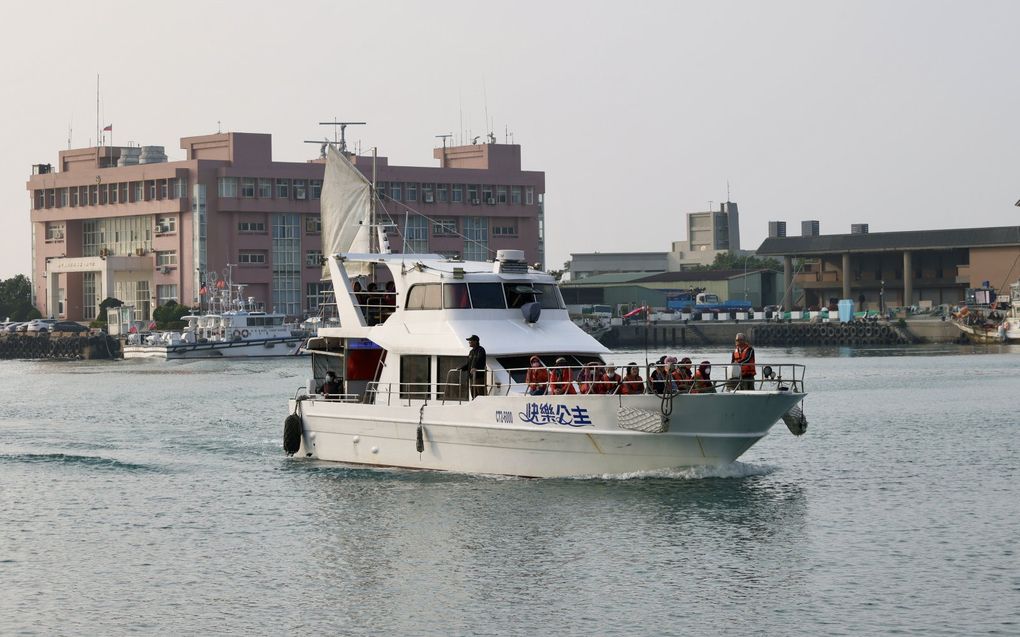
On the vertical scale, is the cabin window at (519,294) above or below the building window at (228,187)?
below

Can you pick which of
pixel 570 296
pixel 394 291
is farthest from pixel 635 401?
pixel 570 296

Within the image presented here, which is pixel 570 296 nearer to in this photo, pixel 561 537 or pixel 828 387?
pixel 828 387

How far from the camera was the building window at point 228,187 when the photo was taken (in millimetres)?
129250

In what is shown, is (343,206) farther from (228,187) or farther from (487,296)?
(228,187)

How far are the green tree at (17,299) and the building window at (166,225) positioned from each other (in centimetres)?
1961

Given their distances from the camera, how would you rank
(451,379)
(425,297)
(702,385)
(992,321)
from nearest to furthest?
1. (702,385)
2. (451,379)
3. (425,297)
4. (992,321)

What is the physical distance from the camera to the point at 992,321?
10938 centimetres

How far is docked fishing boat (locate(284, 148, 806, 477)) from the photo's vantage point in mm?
29000

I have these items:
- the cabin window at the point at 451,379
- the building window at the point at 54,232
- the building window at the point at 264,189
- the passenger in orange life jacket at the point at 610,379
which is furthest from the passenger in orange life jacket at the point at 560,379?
the building window at the point at 54,232

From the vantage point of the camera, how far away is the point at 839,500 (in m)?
30.1

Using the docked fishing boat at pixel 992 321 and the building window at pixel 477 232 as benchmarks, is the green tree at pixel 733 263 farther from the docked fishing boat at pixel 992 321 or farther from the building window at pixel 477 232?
the docked fishing boat at pixel 992 321

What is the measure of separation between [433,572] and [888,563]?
7.36 meters

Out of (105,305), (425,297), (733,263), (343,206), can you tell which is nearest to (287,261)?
(105,305)

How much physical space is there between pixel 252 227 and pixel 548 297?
100443 mm
